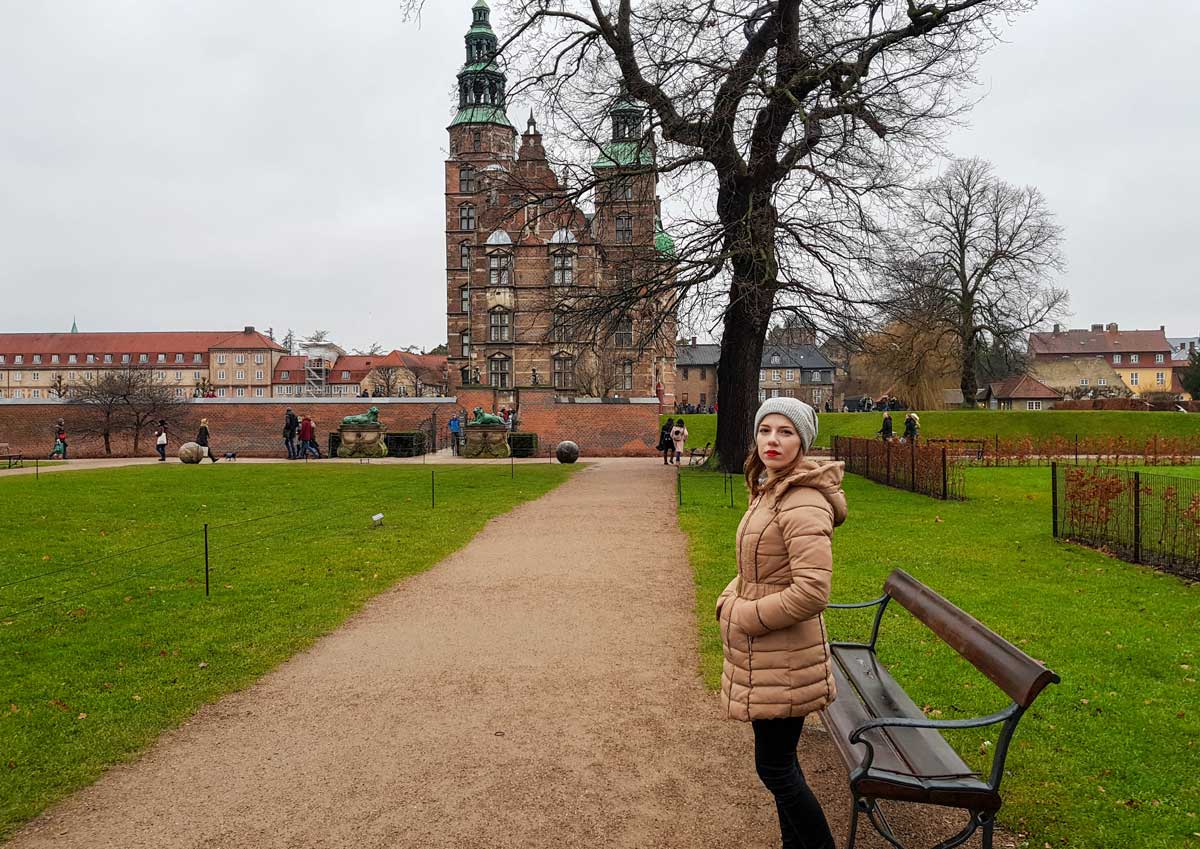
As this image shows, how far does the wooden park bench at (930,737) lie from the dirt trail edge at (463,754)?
437 mm

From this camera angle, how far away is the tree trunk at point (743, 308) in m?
16.6

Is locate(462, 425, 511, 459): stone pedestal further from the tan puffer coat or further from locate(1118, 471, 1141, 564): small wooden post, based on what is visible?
the tan puffer coat

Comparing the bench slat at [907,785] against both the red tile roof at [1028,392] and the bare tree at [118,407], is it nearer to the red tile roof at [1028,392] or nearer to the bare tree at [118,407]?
the bare tree at [118,407]

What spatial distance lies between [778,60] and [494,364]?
30166 mm

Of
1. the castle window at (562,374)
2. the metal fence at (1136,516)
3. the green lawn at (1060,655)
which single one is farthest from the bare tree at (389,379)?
the metal fence at (1136,516)

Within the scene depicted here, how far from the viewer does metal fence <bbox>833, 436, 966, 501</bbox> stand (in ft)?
54.4

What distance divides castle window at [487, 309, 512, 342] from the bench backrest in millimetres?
40733

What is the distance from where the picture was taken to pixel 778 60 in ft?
54.6

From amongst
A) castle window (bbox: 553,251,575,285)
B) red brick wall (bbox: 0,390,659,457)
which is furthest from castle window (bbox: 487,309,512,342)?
red brick wall (bbox: 0,390,659,457)

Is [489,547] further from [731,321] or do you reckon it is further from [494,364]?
[494,364]

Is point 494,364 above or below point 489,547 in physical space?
above

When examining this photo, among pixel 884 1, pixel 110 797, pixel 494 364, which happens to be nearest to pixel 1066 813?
pixel 110 797

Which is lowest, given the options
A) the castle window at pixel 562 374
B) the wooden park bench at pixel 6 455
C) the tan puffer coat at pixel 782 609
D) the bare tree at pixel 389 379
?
the wooden park bench at pixel 6 455

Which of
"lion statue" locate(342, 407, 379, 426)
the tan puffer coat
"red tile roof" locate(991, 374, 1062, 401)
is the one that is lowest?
the tan puffer coat
